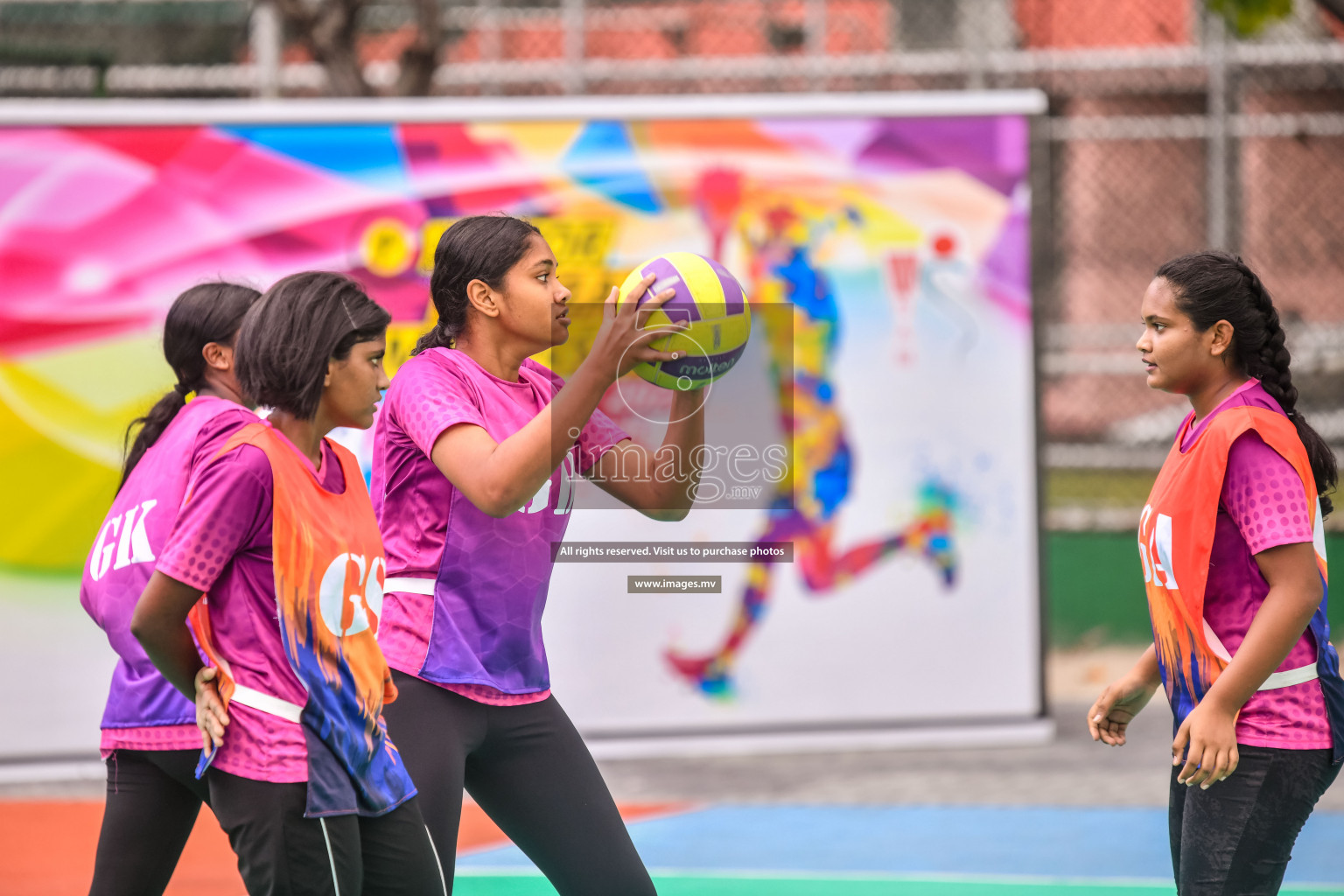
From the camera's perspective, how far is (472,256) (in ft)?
10.3

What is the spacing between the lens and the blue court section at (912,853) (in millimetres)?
5078

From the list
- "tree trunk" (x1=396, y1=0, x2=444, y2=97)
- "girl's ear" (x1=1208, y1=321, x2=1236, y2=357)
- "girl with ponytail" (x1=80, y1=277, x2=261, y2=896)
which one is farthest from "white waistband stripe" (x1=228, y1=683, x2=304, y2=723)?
"tree trunk" (x1=396, y1=0, x2=444, y2=97)

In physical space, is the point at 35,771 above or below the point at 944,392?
below

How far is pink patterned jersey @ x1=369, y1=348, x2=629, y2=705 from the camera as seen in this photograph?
10.0 ft

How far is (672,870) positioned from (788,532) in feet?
6.28

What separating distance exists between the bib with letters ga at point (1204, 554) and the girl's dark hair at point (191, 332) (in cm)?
229

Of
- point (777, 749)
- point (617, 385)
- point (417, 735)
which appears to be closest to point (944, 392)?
point (777, 749)

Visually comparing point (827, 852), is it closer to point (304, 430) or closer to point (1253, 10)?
point (304, 430)

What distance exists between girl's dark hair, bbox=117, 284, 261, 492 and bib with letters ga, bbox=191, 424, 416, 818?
3.38ft

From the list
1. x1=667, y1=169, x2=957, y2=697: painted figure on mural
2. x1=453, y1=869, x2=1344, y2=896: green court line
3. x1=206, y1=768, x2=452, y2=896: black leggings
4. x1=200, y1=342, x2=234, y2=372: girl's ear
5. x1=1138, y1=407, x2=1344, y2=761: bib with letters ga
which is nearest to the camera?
x1=206, y1=768, x2=452, y2=896: black leggings

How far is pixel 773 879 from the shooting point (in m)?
5.15

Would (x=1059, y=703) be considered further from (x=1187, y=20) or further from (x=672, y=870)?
(x=1187, y=20)

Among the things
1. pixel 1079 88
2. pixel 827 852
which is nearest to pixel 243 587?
pixel 827 852

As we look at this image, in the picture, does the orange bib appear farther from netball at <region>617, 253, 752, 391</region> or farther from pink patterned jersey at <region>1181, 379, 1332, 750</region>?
netball at <region>617, 253, 752, 391</region>
